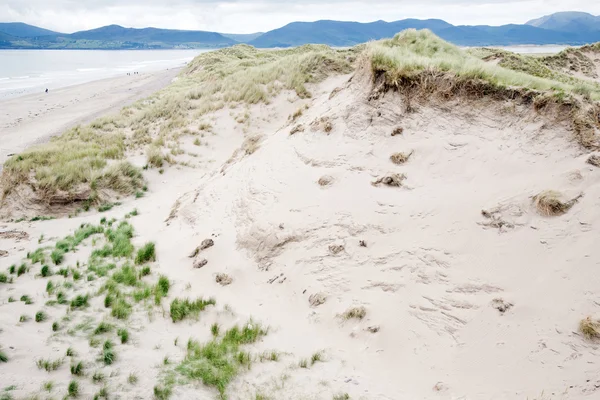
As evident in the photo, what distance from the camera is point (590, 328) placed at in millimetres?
3549

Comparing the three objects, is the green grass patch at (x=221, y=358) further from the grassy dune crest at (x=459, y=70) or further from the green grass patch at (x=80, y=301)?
the grassy dune crest at (x=459, y=70)

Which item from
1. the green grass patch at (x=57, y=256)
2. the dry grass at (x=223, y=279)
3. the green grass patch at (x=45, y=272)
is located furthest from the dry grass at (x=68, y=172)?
the dry grass at (x=223, y=279)

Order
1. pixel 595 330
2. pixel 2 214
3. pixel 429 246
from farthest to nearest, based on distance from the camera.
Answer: pixel 2 214, pixel 429 246, pixel 595 330

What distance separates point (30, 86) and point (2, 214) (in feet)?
140

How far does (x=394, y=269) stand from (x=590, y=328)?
213 cm

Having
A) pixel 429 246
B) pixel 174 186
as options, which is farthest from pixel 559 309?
pixel 174 186

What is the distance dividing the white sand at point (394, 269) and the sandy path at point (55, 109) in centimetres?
1518

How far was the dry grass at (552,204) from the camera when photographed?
469 cm

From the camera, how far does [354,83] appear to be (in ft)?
30.6

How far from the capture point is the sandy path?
68.2 feet

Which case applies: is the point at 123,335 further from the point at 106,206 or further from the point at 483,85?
the point at 483,85

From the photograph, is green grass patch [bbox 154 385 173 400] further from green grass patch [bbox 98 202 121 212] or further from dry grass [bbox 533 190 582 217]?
green grass patch [bbox 98 202 121 212]

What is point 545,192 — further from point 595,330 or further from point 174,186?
point 174,186

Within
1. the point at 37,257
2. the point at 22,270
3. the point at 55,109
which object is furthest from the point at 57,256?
the point at 55,109
